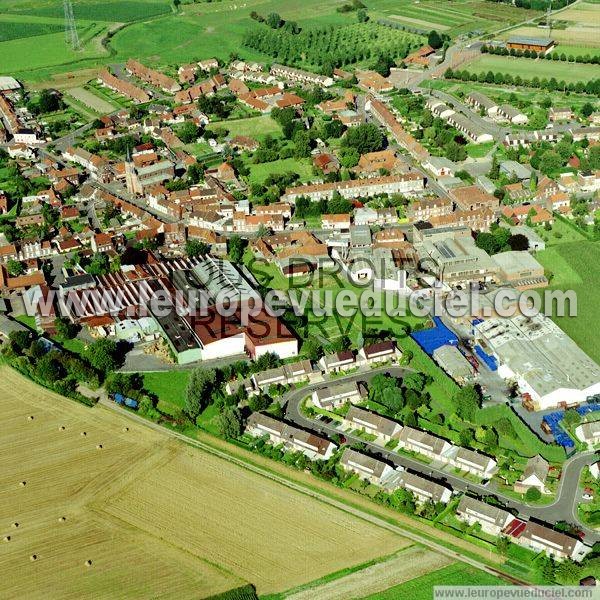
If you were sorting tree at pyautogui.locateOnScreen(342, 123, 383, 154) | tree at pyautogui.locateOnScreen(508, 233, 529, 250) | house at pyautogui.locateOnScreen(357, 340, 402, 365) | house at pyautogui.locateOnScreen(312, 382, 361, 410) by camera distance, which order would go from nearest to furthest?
house at pyautogui.locateOnScreen(312, 382, 361, 410)
house at pyautogui.locateOnScreen(357, 340, 402, 365)
tree at pyautogui.locateOnScreen(508, 233, 529, 250)
tree at pyautogui.locateOnScreen(342, 123, 383, 154)

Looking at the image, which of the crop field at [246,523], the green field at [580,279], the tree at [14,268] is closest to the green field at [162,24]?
the tree at [14,268]

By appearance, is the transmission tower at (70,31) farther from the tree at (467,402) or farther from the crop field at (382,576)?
the crop field at (382,576)

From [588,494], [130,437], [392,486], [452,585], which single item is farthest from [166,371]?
Result: [588,494]

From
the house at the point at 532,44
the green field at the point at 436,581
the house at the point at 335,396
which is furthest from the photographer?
the house at the point at 532,44

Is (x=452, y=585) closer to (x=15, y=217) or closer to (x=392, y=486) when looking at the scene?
(x=392, y=486)

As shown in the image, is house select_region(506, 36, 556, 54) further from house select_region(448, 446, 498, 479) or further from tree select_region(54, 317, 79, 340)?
house select_region(448, 446, 498, 479)

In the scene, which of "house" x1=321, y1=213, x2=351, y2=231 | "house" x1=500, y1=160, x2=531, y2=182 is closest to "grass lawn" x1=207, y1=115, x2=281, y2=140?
"house" x1=321, y1=213, x2=351, y2=231
